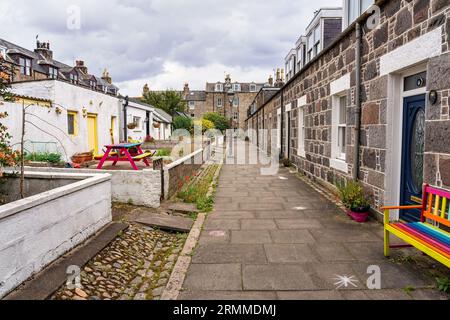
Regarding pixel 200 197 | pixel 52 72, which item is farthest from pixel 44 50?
pixel 200 197

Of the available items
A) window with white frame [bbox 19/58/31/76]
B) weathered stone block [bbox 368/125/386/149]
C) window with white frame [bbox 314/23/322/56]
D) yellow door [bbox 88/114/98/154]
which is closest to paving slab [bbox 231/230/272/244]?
weathered stone block [bbox 368/125/386/149]

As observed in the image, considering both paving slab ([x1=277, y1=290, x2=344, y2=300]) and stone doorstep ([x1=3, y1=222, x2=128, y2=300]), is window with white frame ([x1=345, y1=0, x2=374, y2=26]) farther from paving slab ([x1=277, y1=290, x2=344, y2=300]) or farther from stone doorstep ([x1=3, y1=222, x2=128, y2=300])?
stone doorstep ([x1=3, y1=222, x2=128, y2=300])

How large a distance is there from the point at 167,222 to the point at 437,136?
4359 millimetres

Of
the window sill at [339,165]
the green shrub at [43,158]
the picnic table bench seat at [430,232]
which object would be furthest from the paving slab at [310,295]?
the green shrub at [43,158]

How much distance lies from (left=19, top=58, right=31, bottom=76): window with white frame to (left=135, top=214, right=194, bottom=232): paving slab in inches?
925

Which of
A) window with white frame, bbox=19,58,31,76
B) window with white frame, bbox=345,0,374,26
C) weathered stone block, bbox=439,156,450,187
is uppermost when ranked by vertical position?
window with white frame, bbox=19,58,31,76

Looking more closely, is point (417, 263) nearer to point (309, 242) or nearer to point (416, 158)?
point (309, 242)

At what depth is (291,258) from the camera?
4152mm

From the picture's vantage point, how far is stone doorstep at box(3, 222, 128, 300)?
9.79 ft

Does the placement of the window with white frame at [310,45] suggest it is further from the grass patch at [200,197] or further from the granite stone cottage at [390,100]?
the grass patch at [200,197]

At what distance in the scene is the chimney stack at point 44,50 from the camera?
95.0ft

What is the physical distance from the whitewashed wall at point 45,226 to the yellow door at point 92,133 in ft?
36.7

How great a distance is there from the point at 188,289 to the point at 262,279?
83 centimetres

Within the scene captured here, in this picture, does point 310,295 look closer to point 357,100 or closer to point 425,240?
point 425,240
